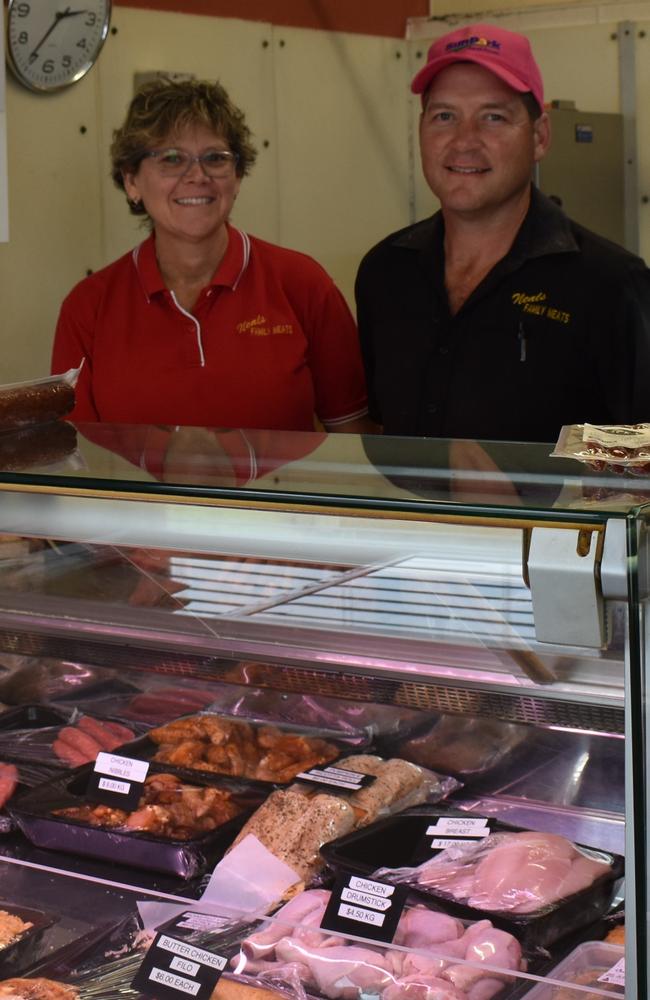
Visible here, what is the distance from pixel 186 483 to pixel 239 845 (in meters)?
0.66

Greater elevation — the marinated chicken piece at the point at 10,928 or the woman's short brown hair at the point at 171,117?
the woman's short brown hair at the point at 171,117

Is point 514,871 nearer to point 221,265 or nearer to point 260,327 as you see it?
point 260,327

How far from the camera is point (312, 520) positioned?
1.43 m

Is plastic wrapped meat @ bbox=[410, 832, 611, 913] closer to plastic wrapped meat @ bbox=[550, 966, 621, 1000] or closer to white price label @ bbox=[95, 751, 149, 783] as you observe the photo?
plastic wrapped meat @ bbox=[550, 966, 621, 1000]

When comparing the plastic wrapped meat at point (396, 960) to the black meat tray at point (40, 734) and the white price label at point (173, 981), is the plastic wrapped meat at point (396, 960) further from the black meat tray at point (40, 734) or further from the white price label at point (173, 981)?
the black meat tray at point (40, 734)

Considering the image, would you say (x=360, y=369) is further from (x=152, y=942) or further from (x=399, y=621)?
(x=152, y=942)

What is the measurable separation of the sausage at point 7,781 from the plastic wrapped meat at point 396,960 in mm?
566

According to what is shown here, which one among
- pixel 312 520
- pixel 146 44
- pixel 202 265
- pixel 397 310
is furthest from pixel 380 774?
pixel 146 44

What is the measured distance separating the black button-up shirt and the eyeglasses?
0.55 metres

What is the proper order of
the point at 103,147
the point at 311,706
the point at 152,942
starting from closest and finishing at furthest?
1. the point at 152,942
2. the point at 311,706
3. the point at 103,147

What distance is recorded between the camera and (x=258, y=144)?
4758mm

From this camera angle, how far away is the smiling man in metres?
2.49

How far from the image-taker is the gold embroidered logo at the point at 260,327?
2842 millimetres

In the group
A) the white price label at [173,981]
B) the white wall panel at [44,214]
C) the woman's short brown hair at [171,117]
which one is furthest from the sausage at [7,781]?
the white wall panel at [44,214]
